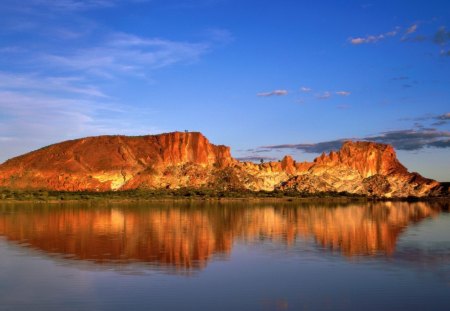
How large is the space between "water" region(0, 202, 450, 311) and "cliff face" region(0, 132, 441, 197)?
11046 centimetres

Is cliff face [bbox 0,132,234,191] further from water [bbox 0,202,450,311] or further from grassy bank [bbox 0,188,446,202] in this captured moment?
water [bbox 0,202,450,311]

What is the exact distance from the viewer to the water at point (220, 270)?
16.7 meters

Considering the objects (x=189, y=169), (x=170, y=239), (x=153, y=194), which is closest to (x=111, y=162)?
(x=189, y=169)

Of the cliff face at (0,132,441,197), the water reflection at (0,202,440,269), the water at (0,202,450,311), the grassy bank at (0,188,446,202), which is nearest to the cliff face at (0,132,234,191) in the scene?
the cliff face at (0,132,441,197)

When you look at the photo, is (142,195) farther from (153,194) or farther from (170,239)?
(170,239)

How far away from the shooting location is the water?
54.9 feet

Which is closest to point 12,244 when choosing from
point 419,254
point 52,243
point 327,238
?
point 52,243

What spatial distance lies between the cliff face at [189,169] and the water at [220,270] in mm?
110465

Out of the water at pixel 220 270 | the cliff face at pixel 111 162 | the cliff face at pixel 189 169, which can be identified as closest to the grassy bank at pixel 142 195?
the cliff face at pixel 189 169

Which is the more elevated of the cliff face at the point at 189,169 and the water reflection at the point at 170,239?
the cliff face at the point at 189,169

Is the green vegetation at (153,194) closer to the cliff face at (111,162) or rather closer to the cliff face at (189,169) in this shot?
the cliff face at (189,169)

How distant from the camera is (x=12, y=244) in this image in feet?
99.9

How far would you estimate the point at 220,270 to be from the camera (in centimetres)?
2244

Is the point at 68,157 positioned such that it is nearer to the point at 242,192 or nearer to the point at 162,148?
the point at 162,148
